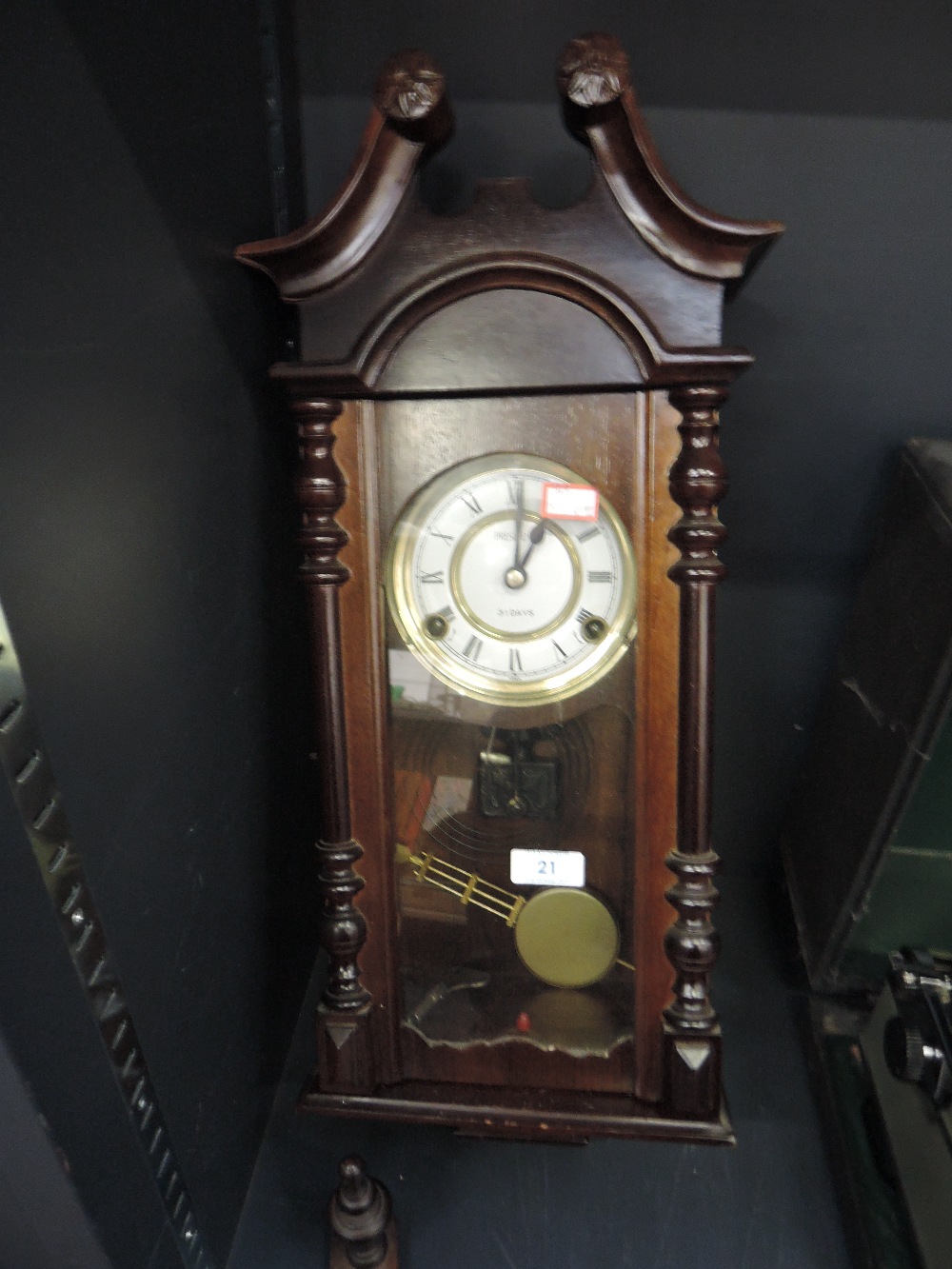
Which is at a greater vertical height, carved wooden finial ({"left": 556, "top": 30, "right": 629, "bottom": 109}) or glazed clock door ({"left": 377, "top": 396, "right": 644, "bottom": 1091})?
carved wooden finial ({"left": 556, "top": 30, "right": 629, "bottom": 109})

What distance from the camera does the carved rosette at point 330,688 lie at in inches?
31.5

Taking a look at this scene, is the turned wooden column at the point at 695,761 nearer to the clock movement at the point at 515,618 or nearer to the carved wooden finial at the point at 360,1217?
the clock movement at the point at 515,618

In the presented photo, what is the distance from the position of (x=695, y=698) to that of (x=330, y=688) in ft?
1.21

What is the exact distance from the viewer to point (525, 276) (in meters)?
0.76

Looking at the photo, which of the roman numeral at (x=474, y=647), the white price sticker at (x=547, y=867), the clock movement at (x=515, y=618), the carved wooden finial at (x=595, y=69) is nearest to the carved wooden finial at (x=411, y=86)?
the clock movement at (x=515, y=618)

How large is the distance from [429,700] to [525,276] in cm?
43

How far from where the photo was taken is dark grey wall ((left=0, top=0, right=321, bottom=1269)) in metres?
0.53

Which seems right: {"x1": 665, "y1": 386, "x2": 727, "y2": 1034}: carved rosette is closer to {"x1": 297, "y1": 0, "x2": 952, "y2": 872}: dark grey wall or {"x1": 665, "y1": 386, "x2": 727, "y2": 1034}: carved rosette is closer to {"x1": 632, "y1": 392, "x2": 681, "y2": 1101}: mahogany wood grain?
{"x1": 632, "y1": 392, "x2": 681, "y2": 1101}: mahogany wood grain

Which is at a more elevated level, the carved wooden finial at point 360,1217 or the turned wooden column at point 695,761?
the turned wooden column at point 695,761

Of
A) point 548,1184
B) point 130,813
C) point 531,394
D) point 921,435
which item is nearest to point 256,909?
point 130,813

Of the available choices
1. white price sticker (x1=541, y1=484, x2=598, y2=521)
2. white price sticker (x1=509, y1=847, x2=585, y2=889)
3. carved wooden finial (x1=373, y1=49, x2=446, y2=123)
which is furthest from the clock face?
carved wooden finial (x1=373, y1=49, x2=446, y2=123)

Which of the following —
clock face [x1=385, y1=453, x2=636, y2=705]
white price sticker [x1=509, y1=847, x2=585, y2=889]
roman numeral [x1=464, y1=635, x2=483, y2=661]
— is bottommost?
white price sticker [x1=509, y1=847, x2=585, y2=889]

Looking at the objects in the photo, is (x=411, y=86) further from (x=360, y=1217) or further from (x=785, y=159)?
(x=360, y=1217)

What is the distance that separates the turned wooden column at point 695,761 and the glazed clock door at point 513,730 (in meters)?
0.05
